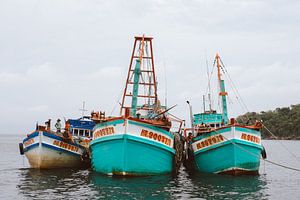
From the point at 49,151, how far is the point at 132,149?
348 inches

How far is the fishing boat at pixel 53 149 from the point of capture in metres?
26.8

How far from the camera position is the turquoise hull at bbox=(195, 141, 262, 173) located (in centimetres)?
2395

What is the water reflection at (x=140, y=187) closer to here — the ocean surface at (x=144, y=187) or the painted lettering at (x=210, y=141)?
the ocean surface at (x=144, y=187)

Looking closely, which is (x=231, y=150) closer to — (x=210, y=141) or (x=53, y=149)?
(x=210, y=141)

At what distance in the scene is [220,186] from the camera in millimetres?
20797

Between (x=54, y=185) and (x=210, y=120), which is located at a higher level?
(x=210, y=120)

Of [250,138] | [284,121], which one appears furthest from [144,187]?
[284,121]

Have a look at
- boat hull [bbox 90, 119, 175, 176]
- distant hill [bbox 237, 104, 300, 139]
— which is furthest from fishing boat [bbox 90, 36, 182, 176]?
distant hill [bbox 237, 104, 300, 139]

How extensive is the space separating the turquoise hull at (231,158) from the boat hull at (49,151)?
10.5m

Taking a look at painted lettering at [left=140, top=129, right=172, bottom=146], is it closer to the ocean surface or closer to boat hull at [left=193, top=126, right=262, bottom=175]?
the ocean surface

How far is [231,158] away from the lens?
24.1 meters

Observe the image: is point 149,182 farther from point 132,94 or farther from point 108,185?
point 132,94

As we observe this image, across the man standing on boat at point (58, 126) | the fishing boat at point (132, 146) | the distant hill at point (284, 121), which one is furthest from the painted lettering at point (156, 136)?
the distant hill at point (284, 121)

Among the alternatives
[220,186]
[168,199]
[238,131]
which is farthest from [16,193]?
[238,131]
